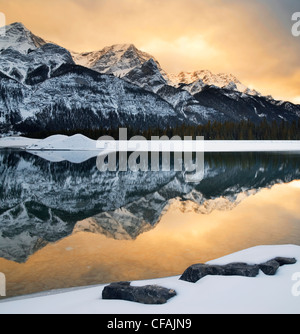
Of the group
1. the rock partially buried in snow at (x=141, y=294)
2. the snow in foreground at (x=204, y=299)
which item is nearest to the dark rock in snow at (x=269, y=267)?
the snow in foreground at (x=204, y=299)

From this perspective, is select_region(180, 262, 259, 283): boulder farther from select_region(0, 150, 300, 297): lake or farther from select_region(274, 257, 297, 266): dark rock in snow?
select_region(0, 150, 300, 297): lake

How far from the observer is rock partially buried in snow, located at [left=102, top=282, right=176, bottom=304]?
18.5 feet

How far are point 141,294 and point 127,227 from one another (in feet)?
24.0

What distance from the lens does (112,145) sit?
93.6 metres

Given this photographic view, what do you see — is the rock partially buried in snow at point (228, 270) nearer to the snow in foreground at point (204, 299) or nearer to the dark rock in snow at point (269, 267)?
the dark rock in snow at point (269, 267)

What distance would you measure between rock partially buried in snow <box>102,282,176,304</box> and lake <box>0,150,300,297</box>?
1842mm

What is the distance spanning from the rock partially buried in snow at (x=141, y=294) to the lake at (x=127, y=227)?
184 cm

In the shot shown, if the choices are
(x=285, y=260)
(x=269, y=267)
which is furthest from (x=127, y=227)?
(x=269, y=267)

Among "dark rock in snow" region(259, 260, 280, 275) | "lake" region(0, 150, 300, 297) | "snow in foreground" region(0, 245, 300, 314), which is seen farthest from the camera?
"lake" region(0, 150, 300, 297)

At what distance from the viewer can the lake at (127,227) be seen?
8609 millimetres

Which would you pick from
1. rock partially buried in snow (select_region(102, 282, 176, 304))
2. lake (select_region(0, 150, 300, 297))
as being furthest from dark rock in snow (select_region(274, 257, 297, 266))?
rock partially buried in snow (select_region(102, 282, 176, 304))

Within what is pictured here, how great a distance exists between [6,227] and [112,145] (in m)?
81.2
